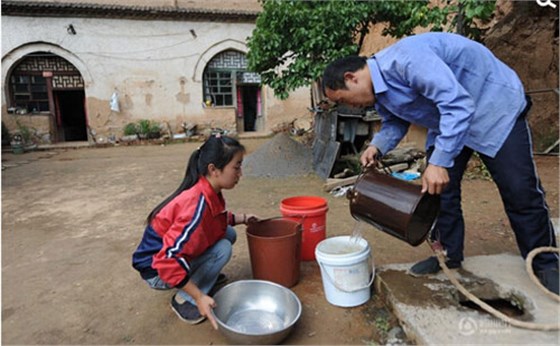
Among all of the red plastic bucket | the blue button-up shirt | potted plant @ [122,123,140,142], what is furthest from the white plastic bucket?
potted plant @ [122,123,140,142]

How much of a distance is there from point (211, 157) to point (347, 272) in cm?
92

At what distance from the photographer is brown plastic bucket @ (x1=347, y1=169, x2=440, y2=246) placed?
5.87ft

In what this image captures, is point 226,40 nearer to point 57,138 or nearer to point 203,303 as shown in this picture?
point 57,138

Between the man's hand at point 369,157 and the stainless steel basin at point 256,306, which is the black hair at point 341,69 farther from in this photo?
the stainless steel basin at point 256,306

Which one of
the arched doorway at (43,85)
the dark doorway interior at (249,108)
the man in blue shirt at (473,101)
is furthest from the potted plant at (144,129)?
the man in blue shirt at (473,101)

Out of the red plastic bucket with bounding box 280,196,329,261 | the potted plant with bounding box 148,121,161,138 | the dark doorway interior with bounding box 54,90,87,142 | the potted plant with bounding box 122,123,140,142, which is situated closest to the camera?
the red plastic bucket with bounding box 280,196,329,261

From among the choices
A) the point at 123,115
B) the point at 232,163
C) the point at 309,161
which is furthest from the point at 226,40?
the point at 232,163

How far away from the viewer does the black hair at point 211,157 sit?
6.39ft

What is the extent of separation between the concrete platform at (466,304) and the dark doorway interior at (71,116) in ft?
42.0

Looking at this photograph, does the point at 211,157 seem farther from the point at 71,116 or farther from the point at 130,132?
the point at 71,116

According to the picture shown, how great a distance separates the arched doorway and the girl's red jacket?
37.5ft

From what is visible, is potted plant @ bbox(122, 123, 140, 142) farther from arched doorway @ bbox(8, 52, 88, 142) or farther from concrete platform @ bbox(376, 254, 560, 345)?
concrete platform @ bbox(376, 254, 560, 345)

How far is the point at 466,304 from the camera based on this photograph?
1.97m

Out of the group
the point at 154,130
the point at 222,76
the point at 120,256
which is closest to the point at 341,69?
the point at 120,256
